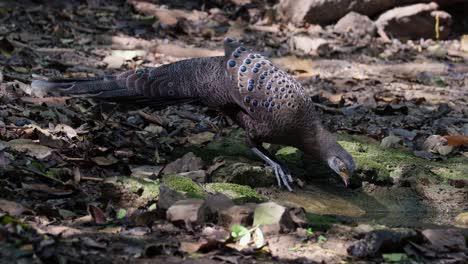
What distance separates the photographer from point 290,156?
505cm

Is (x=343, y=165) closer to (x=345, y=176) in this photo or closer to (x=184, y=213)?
(x=345, y=176)

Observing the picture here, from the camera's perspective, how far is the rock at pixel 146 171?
3.95 metres

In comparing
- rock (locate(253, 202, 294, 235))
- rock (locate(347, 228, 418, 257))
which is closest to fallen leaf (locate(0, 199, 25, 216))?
rock (locate(253, 202, 294, 235))

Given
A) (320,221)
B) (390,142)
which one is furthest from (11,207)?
(390,142)

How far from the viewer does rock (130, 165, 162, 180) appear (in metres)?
3.95

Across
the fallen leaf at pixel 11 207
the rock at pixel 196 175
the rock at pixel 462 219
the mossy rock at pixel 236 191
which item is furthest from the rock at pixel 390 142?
the fallen leaf at pixel 11 207

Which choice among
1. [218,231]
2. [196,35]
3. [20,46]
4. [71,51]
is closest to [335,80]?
[196,35]

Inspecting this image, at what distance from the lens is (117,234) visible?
10.1 ft

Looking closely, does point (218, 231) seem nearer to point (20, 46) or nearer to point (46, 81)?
point (46, 81)

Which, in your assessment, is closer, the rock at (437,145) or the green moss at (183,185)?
the green moss at (183,185)

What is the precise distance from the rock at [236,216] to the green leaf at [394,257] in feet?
2.05

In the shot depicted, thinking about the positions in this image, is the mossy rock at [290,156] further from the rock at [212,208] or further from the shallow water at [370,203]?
the rock at [212,208]

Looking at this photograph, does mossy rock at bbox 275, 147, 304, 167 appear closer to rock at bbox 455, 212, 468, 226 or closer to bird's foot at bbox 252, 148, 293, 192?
bird's foot at bbox 252, 148, 293, 192

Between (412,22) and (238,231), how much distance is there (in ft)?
22.0
